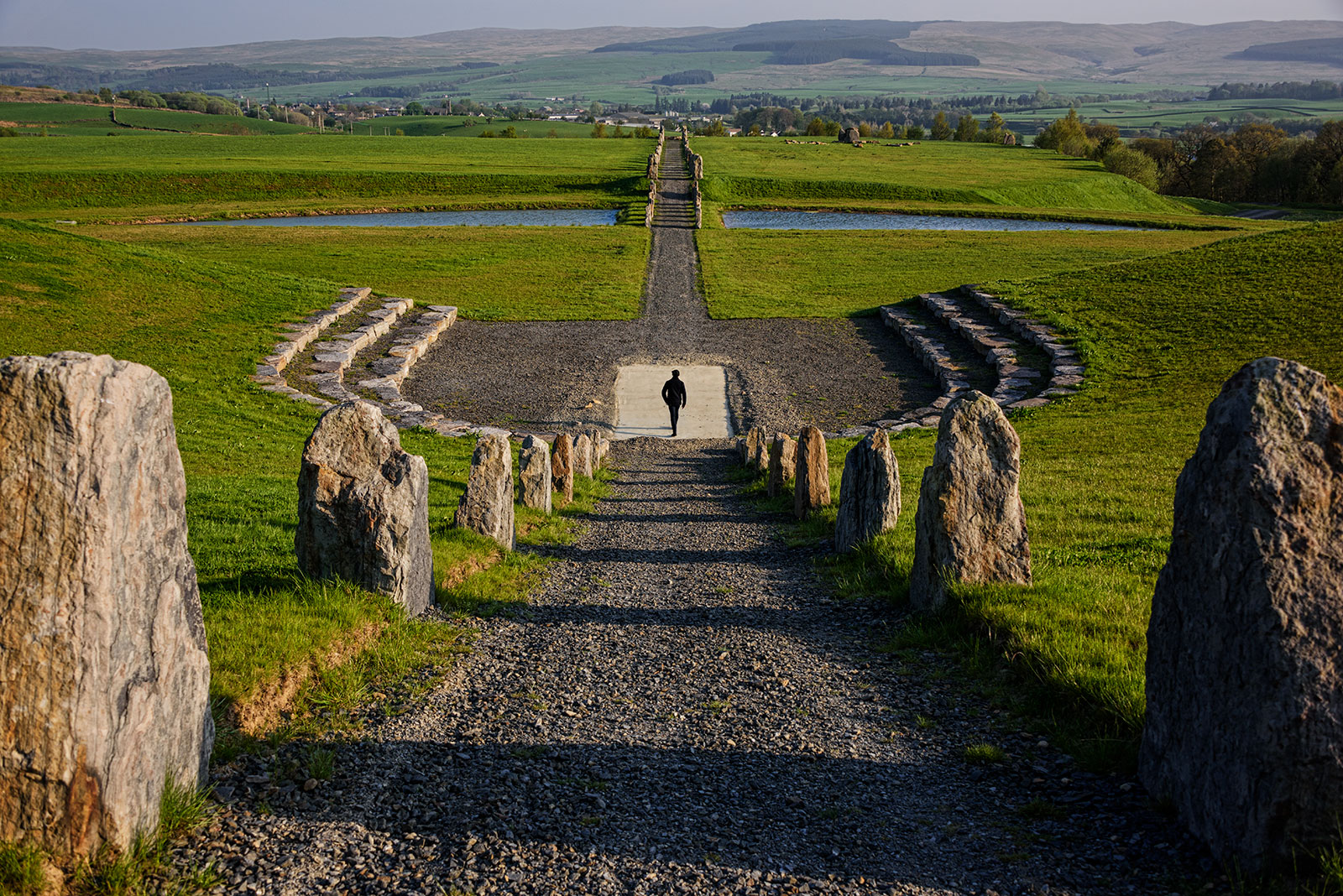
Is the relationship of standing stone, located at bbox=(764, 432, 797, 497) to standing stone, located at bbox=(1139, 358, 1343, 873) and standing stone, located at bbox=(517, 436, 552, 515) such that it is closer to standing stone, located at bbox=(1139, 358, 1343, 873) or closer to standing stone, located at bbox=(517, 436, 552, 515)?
standing stone, located at bbox=(517, 436, 552, 515)

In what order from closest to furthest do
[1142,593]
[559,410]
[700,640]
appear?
[1142,593] → [700,640] → [559,410]

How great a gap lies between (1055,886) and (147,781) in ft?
14.8

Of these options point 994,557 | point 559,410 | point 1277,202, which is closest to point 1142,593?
point 994,557

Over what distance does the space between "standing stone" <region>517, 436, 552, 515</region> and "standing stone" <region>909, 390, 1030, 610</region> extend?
7251 millimetres

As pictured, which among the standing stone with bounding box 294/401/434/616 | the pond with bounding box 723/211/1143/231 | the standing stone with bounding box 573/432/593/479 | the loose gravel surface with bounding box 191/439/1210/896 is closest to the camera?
the loose gravel surface with bounding box 191/439/1210/896

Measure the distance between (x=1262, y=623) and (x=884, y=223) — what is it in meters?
55.3

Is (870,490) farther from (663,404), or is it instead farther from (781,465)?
(663,404)

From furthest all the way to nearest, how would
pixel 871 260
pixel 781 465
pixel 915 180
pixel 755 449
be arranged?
pixel 915 180 → pixel 871 260 → pixel 755 449 → pixel 781 465

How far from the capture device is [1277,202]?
82938mm

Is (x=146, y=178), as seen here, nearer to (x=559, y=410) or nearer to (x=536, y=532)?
(x=559, y=410)

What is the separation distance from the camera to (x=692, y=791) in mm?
5852

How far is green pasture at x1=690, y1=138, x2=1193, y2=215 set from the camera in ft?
214

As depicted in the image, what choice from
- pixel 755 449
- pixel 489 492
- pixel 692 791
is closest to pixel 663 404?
pixel 755 449

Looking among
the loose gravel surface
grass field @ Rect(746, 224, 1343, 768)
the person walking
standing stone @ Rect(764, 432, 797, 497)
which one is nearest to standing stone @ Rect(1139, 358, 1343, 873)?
the loose gravel surface
